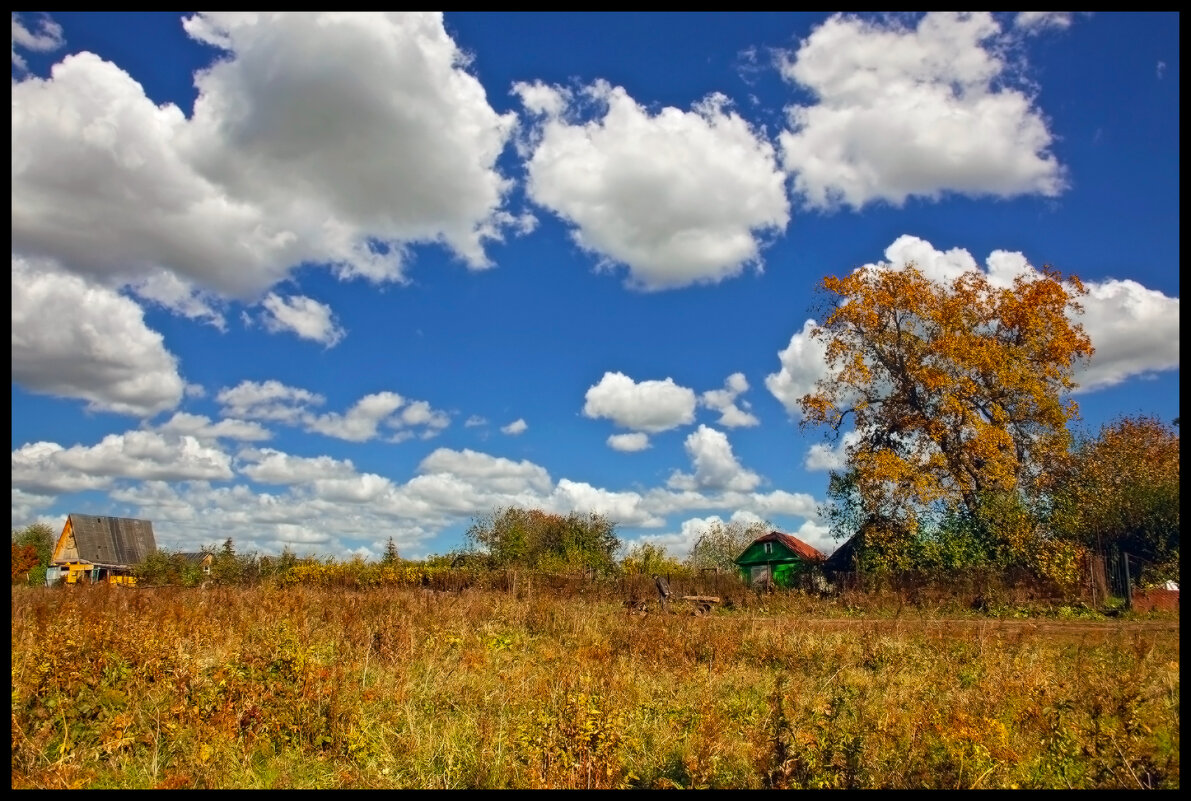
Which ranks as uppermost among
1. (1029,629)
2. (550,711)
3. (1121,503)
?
(1121,503)

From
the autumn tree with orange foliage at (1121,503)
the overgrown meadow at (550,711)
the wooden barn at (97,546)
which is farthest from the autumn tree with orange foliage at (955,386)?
the wooden barn at (97,546)

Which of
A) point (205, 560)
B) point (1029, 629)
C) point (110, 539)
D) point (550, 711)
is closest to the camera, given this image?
point (550, 711)

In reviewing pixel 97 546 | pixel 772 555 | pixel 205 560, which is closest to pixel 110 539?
pixel 97 546

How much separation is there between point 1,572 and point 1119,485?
44688mm

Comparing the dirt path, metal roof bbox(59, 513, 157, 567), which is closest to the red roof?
the dirt path

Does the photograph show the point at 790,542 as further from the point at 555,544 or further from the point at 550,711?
the point at 550,711

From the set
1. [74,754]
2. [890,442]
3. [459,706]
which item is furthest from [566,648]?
[890,442]

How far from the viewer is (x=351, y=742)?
6758 mm

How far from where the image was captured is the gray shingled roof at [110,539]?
2687 inches

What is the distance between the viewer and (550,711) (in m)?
6.92

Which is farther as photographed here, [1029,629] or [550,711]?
[1029,629]

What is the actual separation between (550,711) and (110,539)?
7975cm

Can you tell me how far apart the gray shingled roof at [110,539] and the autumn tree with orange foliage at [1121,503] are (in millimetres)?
68998

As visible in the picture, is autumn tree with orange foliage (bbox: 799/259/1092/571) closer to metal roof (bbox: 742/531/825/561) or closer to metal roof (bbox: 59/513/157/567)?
metal roof (bbox: 742/531/825/561)
